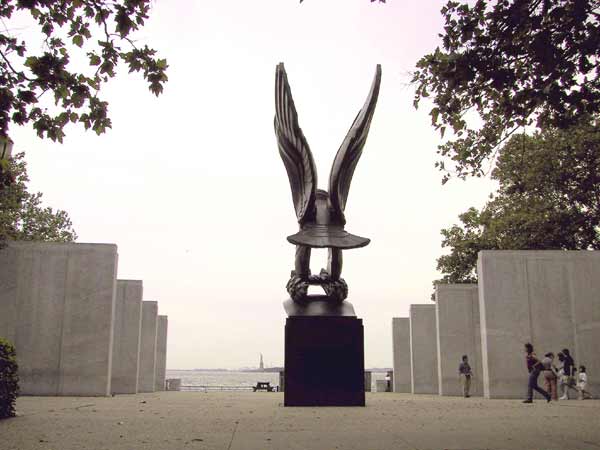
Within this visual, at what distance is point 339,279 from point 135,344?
52.5 feet

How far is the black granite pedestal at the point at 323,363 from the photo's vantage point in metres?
11.7

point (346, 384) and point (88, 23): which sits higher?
point (88, 23)

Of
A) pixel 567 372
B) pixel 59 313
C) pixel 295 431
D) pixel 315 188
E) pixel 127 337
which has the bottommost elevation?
pixel 295 431

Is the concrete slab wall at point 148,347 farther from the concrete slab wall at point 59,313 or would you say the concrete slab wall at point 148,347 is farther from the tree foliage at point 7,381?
the tree foliage at point 7,381

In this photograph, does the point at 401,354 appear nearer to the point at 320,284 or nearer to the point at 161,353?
the point at 161,353

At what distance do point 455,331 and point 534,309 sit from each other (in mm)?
5931

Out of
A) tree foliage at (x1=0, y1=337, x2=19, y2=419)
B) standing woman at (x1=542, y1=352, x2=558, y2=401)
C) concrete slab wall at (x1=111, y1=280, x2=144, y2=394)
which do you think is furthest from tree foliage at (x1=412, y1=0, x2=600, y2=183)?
concrete slab wall at (x1=111, y1=280, x2=144, y2=394)

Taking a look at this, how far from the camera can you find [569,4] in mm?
6703

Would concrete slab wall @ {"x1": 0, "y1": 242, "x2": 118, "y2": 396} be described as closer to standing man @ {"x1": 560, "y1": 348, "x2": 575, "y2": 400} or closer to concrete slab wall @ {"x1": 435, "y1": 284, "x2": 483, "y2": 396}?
concrete slab wall @ {"x1": 435, "y1": 284, "x2": 483, "y2": 396}

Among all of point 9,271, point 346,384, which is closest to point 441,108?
point 346,384

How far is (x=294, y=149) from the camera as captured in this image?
12391mm

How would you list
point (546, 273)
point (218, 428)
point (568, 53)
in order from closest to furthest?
1. point (568, 53)
2. point (218, 428)
3. point (546, 273)

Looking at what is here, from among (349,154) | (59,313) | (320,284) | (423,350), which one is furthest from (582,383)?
(59,313)

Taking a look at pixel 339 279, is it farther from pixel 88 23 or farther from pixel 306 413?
pixel 88 23
